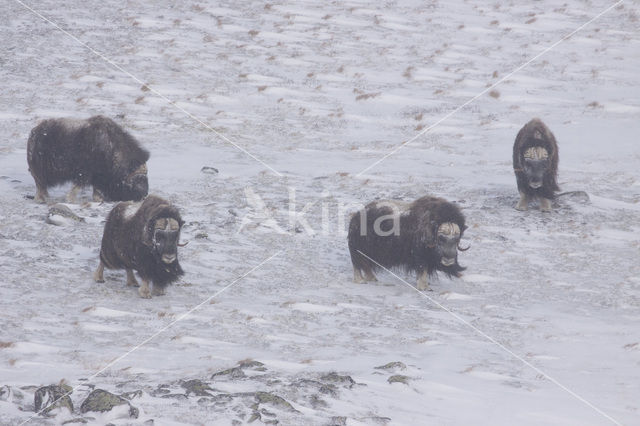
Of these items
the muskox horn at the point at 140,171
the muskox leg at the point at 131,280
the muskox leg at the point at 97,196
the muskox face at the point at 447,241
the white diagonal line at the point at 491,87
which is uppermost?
the white diagonal line at the point at 491,87

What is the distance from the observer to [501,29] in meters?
25.0

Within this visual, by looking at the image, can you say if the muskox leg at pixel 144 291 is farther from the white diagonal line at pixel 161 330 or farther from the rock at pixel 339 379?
the rock at pixel 339 379

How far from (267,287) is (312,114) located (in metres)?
9.27

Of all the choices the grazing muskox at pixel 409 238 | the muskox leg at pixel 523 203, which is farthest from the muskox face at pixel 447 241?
the muskox leg at pixel 523 203

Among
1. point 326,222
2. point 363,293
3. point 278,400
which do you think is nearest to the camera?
point 278,400

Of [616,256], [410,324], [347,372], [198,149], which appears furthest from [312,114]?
[347,372]

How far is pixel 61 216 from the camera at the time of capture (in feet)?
44.1

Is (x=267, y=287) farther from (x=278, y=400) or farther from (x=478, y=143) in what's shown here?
(x=478, y=143)

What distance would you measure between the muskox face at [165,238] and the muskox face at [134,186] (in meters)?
3.89

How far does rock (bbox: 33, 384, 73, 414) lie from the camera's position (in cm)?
726

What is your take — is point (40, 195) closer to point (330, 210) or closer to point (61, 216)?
point (61, 216)

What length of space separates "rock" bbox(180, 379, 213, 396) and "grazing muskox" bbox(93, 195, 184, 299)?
3252 mm

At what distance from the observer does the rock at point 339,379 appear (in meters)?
8.11

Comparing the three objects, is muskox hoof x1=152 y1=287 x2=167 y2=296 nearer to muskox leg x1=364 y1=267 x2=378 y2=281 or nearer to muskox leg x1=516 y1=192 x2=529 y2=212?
muskox leg x1=364 y1=267 x2=378 y2=281
